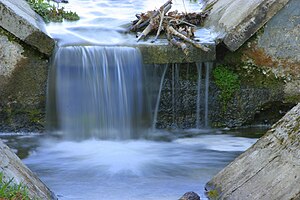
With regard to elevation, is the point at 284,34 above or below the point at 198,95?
above

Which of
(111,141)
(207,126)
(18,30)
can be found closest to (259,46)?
(207,126)

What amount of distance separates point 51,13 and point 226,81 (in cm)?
282

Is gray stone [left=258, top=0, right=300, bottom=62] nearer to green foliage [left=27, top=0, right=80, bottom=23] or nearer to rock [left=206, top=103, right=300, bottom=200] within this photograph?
green foliage [left=27, top=0, right=80, bottom=23]

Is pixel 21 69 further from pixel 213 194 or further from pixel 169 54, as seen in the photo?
pixel 213 194

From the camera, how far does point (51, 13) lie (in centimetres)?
959

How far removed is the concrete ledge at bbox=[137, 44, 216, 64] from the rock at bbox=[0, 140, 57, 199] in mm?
3228

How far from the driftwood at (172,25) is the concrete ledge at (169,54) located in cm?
7

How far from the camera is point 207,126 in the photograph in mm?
8648

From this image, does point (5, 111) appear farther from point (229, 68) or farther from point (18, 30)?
point (229, 68)

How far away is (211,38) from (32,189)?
14.2 ft

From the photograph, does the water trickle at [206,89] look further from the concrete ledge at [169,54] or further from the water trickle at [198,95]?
the concrete ledge at [169,54]

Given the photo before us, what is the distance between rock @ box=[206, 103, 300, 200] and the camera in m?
4.64

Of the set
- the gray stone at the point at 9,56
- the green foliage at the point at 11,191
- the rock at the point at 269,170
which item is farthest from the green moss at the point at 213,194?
the gray stone at the point at 9,56

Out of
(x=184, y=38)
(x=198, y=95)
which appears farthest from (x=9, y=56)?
(x=198, y=95)
